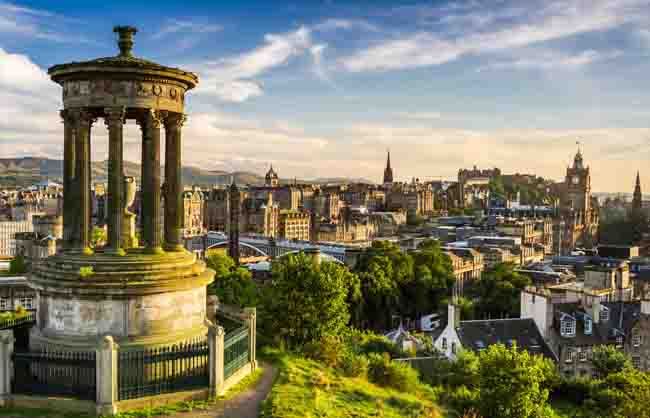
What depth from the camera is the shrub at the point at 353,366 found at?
20938 mm

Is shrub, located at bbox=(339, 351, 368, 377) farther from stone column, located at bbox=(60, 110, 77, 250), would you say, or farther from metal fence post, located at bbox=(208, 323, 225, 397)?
stone column, located at bbox=(60, 110, 77, 250)

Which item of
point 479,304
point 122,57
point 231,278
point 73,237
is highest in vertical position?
point 122,57

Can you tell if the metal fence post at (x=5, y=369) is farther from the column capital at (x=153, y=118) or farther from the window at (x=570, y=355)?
the window at (x=570, y=355)

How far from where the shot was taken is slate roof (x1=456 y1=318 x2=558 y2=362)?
4446 centimetres

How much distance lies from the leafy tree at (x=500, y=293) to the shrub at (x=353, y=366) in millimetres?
45325

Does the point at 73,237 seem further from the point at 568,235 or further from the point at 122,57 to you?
the point at 568,235

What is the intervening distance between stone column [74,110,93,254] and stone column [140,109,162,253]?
151cm

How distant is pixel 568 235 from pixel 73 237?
157m

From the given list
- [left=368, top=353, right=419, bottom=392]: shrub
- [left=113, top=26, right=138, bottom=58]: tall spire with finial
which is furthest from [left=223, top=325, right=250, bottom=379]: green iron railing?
[left=113, top=26, right=138, bottom=58]: tall spire with finial

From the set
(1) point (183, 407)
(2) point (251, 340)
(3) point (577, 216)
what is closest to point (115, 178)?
(2) point (251, 340)

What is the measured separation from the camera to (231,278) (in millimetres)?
51219

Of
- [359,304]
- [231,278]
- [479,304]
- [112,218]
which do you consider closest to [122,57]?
[112,218]

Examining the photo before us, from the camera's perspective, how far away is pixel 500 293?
222 ft

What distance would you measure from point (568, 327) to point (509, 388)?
942 inches
